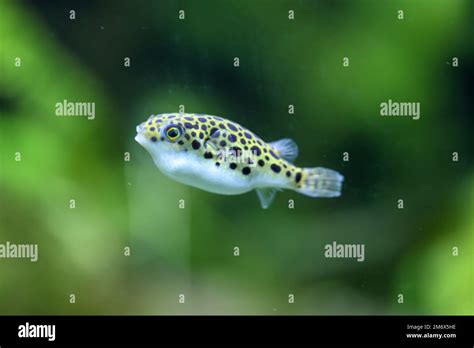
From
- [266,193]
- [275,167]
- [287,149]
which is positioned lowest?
[266,193]

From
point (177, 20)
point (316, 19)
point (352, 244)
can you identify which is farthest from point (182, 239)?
point (316, 19)

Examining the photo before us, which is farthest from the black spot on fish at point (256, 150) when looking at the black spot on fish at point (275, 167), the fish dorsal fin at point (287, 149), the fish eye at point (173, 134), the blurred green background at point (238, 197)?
the blurred green background at point (238, 197)

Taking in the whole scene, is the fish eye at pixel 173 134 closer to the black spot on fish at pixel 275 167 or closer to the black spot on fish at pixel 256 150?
the black spot on fish at pixel 256 150

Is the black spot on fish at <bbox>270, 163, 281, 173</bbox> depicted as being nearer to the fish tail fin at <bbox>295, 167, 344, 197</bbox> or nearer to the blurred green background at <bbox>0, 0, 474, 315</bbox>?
the fish tail fin at <bbox>295, 167, 344, 197</bbox>

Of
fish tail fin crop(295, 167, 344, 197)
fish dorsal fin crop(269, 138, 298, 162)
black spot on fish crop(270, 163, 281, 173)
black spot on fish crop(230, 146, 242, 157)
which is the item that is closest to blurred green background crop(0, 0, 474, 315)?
fish tail fin crop(295, 167, 344, 197)

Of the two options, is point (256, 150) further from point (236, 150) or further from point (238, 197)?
point (238, 197)

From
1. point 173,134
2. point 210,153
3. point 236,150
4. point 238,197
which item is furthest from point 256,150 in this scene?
point 238,197
